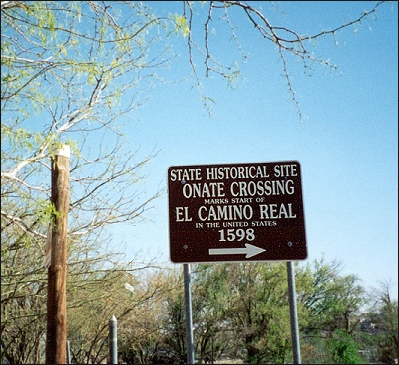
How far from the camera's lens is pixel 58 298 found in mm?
5266

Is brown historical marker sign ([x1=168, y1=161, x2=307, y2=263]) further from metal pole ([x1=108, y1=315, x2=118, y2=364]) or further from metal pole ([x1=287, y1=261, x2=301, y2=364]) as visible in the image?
metal pole ([x1=108, y1=315, x2=118, y2=364])

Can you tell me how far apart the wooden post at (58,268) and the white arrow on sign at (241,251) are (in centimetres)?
151

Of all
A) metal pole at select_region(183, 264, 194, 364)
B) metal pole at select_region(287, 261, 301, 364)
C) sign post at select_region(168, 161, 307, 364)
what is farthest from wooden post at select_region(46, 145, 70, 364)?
metal pole at select_region(287, 261, 301, 364)

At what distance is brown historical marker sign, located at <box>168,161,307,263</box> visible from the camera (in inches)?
182

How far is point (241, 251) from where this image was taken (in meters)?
4.59

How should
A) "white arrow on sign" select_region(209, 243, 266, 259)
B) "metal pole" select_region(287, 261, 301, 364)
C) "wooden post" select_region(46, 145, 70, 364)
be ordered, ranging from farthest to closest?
"wooden post" select_region(46, 145, 70, 364)
"white arrow on sign" select_region(209, 243, 266, 259)
"metal pole" select_region(287, 261, 301, 364)

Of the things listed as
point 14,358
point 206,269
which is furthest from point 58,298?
point 206,269

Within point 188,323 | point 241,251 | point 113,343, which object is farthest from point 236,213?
point 113,343

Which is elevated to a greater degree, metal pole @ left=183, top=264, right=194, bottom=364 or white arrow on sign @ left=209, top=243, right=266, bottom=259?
white arrow on sign @ left=209, top=243, right=266, bottom=259

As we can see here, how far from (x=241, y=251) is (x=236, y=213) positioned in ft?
1.04

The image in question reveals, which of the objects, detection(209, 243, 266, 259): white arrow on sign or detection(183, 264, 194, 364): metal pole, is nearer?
detection(183, 264, 194, 364): metal pole

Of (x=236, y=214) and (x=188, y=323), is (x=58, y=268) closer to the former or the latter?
(x=188, y=323)

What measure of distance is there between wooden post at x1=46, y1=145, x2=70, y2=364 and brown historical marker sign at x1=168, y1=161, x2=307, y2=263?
122cm

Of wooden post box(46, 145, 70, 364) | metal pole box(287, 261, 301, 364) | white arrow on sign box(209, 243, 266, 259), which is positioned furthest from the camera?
wooden post box(46, 145, 70, 364)
